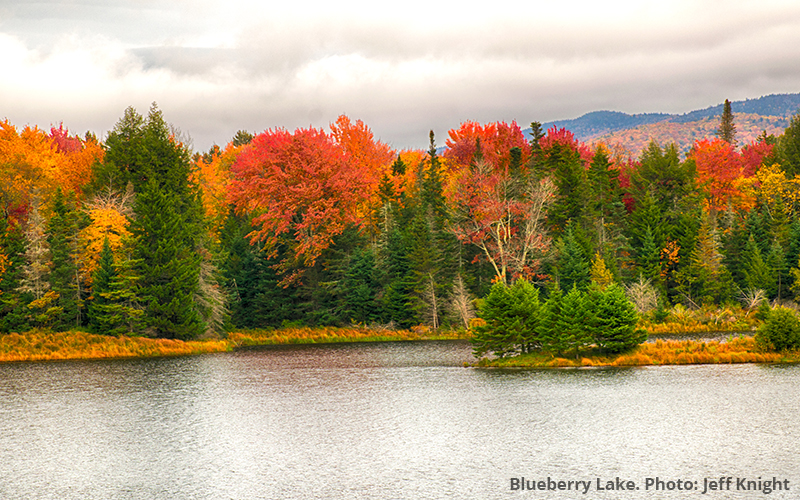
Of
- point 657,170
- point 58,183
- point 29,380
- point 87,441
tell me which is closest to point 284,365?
point 29,380

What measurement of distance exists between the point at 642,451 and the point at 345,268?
48235mm

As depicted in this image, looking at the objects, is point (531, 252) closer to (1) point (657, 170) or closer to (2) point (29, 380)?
(1) point (657, 170)

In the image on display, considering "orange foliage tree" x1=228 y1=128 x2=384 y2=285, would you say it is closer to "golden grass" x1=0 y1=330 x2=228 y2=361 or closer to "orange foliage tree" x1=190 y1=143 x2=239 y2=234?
"orange foliage tree" x1=190 y1=143 x2=239 y2=234

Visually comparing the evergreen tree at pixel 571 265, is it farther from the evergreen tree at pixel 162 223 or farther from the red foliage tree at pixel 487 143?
the evergreen tree at pixel 162 223

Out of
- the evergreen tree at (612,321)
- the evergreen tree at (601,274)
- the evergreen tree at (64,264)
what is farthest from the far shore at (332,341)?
the evergreen tree at (601,274)

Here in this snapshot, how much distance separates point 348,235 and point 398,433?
44.8 meters

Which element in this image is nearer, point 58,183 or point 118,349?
point 118,349

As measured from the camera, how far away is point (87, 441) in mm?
22484

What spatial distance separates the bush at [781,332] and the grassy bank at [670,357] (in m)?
0.59

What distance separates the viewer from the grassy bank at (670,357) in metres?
35.8

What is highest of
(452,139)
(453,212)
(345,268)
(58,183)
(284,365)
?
(452,139)

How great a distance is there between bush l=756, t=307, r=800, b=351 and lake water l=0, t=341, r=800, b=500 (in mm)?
3536

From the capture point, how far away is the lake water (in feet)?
56.1

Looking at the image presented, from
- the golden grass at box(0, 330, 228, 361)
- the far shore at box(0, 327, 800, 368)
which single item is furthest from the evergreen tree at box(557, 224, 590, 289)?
the golden grass at box(0, 330, 228, 361)
